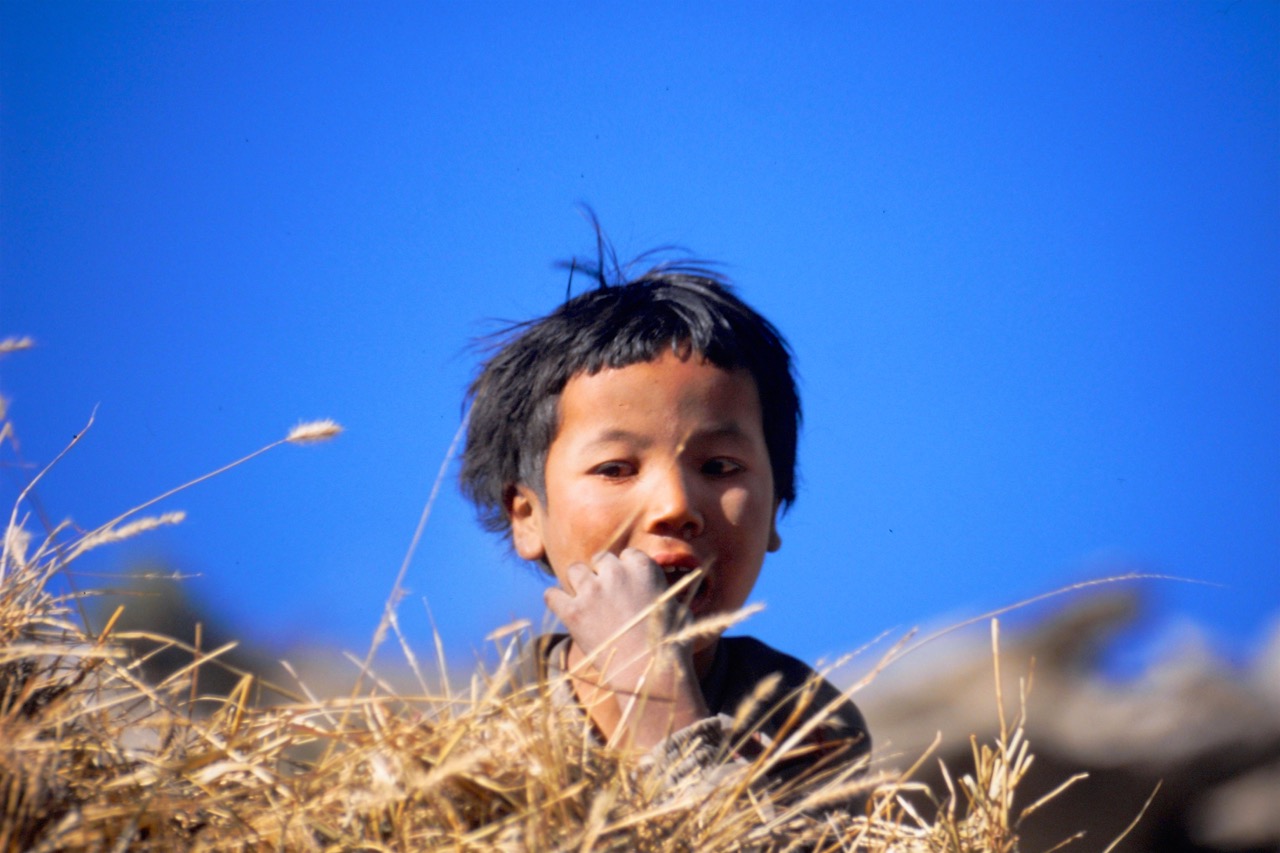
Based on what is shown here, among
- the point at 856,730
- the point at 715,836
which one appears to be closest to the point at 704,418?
the point at 856,730

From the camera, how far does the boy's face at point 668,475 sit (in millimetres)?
2256

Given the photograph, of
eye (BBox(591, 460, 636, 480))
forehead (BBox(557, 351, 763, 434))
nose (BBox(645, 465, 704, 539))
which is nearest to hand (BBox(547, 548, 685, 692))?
nose (BBox(645, 465, 704, 539))

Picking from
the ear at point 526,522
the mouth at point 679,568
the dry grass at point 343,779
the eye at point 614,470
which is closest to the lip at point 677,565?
the mouth at point 679,568

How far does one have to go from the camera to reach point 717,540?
230 cm

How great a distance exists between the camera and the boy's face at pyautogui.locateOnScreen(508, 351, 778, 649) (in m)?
2.26

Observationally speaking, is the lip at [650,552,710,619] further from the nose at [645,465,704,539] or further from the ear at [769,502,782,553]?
the ear at [769,502,782,553]

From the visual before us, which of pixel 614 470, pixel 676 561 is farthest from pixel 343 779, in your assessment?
pixel 614 470

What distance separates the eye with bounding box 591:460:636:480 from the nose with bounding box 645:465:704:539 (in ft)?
0.26

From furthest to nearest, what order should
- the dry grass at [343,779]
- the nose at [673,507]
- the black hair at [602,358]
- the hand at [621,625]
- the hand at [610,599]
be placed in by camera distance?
the black hair at [602,358] → the nose at [673,507] → the hand at [610,599] → the hand at [621,625] → the dry grass at [343,779]

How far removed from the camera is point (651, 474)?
7.54 feet

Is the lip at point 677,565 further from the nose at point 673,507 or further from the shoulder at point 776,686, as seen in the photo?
the shoulder at point 776,686

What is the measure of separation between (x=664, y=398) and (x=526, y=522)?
0.51m

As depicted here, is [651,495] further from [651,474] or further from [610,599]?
[610,599]

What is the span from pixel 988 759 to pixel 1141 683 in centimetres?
395
